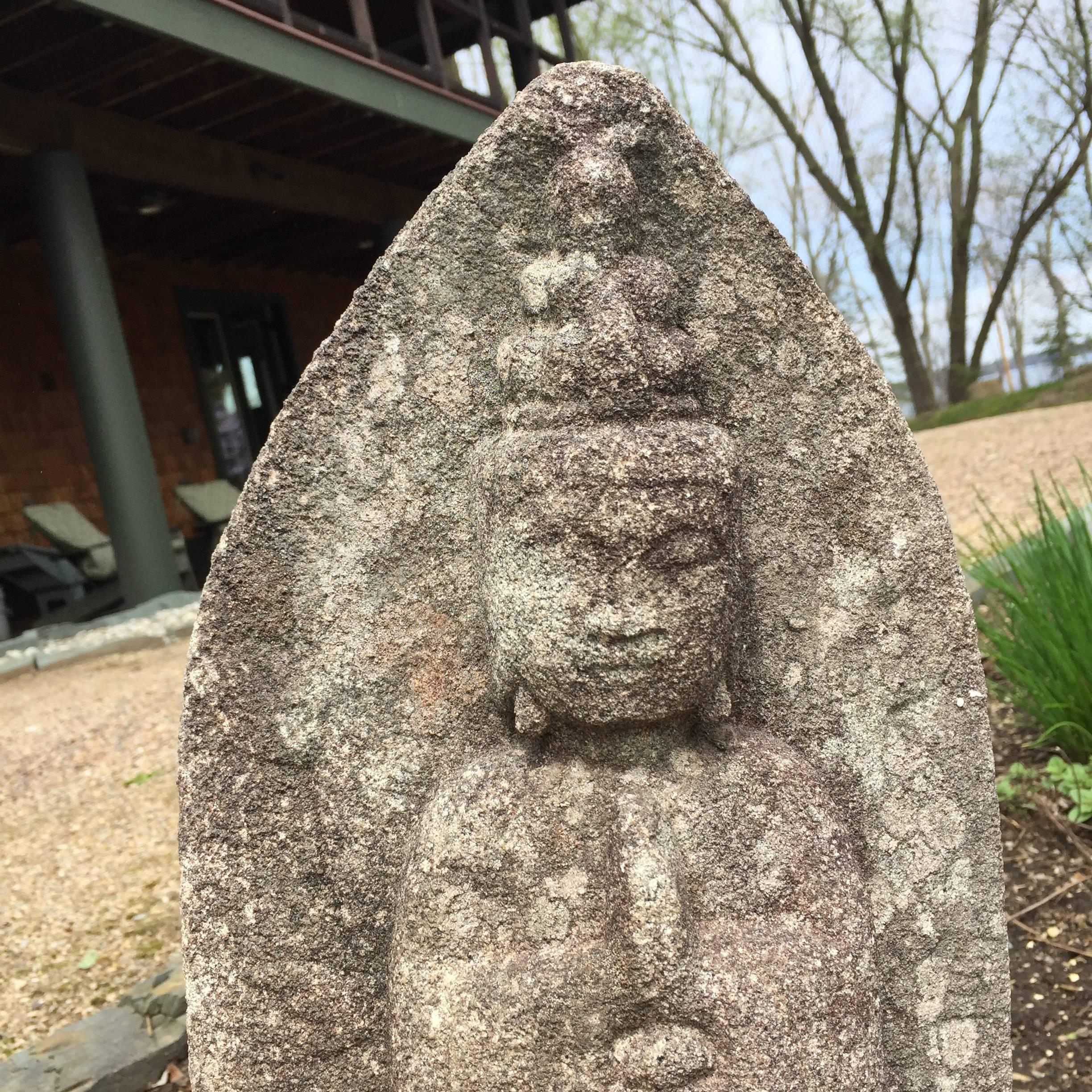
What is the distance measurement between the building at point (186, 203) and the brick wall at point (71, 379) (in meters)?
0.02

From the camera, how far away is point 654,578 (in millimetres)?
1153

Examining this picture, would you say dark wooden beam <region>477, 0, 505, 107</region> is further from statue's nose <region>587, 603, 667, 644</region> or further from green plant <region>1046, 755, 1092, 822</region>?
statue's nose <region>587, 603, 667, 644</region>

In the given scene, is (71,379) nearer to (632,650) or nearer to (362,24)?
(362,24)

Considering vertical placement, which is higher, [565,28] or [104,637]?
[565,28]

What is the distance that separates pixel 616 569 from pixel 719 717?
9.3 inches

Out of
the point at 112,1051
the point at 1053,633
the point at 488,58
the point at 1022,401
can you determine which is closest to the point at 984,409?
the point at 1022,401

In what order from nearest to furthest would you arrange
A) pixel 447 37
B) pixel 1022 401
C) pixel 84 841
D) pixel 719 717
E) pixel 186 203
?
pixel 719 717
pixel 84 841
pixel 186 203
pixel 447 37
pixel 1022 401

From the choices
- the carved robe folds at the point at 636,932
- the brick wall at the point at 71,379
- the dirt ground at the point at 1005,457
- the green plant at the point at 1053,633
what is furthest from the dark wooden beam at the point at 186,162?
the carved robe folds at the point at 636,932

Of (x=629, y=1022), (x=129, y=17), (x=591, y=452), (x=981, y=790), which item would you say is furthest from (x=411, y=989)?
(x=129, y=17)

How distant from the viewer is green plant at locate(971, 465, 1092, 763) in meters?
2.71

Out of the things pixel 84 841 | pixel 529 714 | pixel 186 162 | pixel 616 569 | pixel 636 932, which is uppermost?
pixel 186 162

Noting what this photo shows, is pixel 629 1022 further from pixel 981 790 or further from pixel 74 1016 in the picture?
pixel 74 1016

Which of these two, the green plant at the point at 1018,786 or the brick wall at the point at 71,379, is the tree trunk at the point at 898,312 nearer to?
the brick wall at the point at 71,379

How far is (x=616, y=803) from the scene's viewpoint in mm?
1200
